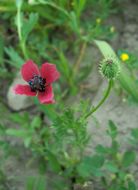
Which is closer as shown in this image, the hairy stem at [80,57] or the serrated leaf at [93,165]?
the serrated leaf at [93,165]

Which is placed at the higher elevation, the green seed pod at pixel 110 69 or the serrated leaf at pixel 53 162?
the green seed pod at pixel 110 69

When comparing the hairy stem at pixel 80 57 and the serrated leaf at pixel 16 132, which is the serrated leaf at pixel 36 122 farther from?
the hairy stem at pixel 80 57

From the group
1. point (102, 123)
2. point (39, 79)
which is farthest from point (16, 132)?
point (39, 79)

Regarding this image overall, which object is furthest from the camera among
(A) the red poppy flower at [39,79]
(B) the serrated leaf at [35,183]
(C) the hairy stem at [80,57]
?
(C) the hairy stem at [80,57]

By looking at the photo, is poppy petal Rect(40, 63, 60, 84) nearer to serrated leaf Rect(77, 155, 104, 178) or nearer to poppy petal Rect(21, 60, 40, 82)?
poppy petal Rect(21, 60, 40, 82)

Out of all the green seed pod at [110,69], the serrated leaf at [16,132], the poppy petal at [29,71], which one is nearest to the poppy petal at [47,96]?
the poppy petal at [29,71]

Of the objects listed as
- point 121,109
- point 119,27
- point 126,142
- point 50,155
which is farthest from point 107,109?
point 119,27

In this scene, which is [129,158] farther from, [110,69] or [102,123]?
[110,69]
